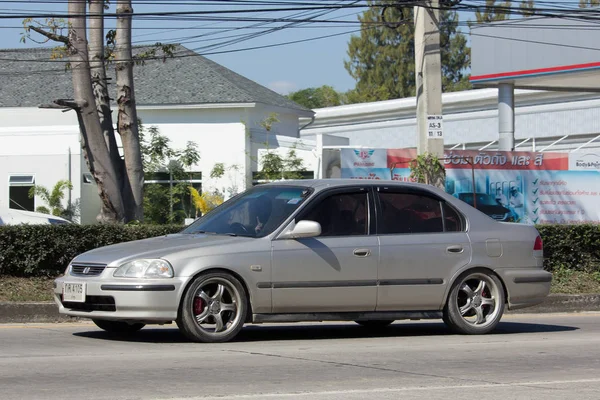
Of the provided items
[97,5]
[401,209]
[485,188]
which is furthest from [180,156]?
[401,209]

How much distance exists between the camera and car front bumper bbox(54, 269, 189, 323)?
351 inches

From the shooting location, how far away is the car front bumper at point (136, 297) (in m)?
8.91

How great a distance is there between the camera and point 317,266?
9.65 metres

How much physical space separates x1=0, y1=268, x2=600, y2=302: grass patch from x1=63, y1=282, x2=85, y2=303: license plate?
3.64 metres

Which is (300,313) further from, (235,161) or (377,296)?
(235,161)

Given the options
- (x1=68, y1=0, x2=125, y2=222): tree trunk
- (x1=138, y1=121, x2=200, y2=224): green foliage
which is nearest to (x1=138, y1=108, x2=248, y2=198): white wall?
(x1=138, y1=121, x2=200, y2=224): green foliage

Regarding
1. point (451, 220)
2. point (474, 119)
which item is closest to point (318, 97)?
point (474, 119)

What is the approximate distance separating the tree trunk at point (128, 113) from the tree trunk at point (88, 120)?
60cm

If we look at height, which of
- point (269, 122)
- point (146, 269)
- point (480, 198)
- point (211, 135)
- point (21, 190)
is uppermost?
point (269, 122)

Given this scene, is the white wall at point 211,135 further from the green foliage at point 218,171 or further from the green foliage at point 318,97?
the green foliage at point 318,97

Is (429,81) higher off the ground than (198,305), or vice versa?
(429,81)

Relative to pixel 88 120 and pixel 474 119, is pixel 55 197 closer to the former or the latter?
pixel 88 120

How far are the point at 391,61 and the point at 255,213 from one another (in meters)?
75.1

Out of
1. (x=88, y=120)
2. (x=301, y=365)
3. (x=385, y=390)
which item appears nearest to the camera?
(x=385, y=390)
